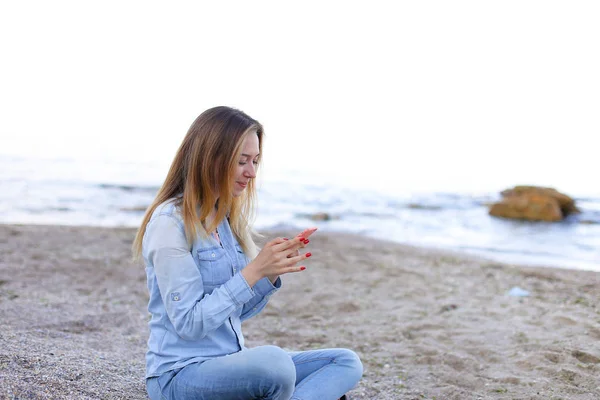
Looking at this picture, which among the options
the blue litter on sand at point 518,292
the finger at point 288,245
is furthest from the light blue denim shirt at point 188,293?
the blue litter on sand at point 518,292

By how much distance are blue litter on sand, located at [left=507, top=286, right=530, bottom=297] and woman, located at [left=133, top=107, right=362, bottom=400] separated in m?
4.54

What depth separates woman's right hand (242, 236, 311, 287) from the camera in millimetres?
2500

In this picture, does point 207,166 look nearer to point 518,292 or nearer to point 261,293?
point 261,293

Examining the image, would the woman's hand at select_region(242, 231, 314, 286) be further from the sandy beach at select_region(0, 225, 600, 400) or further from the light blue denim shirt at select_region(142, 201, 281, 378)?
the sandy beach at select_region(0, 225, 600, 400)

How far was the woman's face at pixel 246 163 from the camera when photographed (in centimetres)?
268

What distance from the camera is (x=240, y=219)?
3043 mm

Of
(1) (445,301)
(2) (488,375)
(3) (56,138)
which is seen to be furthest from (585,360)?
(3) (56,138)

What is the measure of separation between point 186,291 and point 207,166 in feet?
1.91

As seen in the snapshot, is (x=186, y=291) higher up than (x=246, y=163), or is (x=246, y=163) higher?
(x=246, y=163)

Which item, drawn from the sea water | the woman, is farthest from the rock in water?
the woman

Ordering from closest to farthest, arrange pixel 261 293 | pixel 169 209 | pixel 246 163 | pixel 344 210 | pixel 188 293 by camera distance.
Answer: pixel 188 293 < pixel 169 209 < pixel 246 163 < pixel 261 293 < pixel 344 210

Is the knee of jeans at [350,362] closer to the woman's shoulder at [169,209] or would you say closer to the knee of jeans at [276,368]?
the knee of jeans at [276,368]

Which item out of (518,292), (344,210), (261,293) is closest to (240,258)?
(261,293)

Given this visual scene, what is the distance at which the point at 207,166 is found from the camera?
2588 mm
